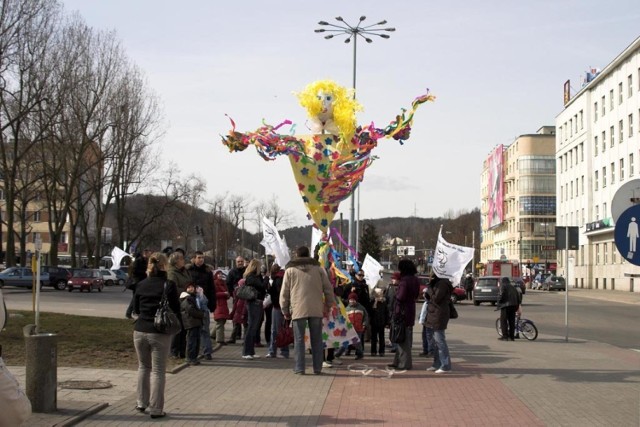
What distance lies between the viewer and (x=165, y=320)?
8.57 m

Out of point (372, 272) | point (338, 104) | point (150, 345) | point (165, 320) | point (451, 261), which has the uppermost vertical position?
point (338, 104)

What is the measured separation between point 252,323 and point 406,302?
109 inches

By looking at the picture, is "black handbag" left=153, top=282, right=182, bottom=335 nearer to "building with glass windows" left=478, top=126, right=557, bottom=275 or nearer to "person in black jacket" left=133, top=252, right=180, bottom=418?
"person in black jacket" left=133, top=252, right=180, bottom=418

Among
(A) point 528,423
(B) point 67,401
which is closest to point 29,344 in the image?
(B) point 67,401

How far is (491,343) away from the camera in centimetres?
1808

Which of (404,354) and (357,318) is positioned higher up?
(357,318)

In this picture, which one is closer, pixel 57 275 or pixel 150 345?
pixel 150 345

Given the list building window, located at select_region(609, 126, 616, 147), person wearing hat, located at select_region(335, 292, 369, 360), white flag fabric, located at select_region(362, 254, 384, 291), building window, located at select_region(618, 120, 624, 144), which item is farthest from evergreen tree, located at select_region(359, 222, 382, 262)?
person wearing hat, located at select_region(335, 292, 369, 360)

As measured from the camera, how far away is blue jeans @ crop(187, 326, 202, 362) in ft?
42.1

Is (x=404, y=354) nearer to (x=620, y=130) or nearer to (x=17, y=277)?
(x=17, y=277)

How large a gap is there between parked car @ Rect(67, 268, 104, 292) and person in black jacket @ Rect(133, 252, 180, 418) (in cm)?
4320

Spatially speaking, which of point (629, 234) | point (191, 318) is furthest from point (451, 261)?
point (629, 234)

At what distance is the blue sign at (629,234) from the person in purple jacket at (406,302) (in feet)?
12.4

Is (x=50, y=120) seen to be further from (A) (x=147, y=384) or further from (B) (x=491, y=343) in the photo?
(A) (x=147, y=384)
